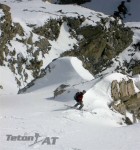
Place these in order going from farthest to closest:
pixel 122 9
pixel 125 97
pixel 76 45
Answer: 1. pixel 122 9
2. pixel 76 45
3. pixel 125 97

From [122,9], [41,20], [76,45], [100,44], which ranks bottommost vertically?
[76,45]

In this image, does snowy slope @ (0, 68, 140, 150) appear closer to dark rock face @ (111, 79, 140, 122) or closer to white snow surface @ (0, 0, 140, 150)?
white snow surface @ (0, 0, 140, 150)

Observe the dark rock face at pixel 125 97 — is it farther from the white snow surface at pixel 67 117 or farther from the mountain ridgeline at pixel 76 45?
the mountain ridgeline at pixel 76 45

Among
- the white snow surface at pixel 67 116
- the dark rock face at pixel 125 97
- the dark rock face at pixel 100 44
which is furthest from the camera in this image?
the dark rock face at pixel 100 44

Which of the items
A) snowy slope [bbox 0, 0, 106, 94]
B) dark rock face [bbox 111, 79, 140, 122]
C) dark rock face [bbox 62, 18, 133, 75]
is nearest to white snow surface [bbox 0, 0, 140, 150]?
dark rock face [bbox 111, 79, 140, 122]

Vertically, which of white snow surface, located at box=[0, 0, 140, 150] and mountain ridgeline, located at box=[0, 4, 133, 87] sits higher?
white snow surface, located at box=[0, 0, 140, 150]

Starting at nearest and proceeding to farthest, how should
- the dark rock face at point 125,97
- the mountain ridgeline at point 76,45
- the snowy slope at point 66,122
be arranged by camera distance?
1. the snowy slope at point 66,122
2. the dark rock face at point 125,97
3. the mountain ridgeline at point 76,45

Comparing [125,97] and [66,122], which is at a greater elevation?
[66,122]

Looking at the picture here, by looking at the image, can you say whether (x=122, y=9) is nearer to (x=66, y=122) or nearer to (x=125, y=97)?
(x=125, y=97)

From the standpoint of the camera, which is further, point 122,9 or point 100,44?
point 122,9

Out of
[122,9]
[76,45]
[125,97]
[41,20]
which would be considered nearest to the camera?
[125,97]

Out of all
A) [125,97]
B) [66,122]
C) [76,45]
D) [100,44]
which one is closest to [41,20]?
[76,45]

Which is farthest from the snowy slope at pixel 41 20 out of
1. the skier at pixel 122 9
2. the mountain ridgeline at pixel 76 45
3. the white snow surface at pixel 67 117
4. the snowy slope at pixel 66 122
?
the snowy slope at pixel 66 122

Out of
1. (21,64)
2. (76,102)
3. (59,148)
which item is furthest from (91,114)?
(21,64)
